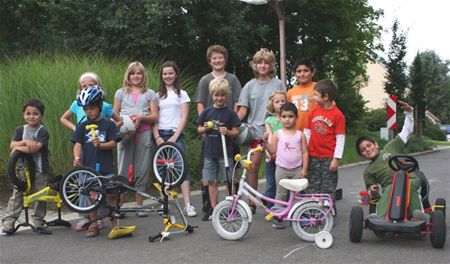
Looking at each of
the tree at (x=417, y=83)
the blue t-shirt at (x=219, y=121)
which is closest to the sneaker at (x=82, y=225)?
the blue t-shirt at (x=219, y=121)

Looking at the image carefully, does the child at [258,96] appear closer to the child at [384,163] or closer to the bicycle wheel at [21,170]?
the child at [384,163]

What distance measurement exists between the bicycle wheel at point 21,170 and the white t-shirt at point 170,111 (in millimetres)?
1599

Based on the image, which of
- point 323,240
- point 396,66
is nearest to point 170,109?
point 323,240

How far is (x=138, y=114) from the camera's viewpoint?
21.1 ft

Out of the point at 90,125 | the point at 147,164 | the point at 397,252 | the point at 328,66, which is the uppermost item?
the point at 328,66

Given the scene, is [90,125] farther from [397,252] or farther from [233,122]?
[397,252]

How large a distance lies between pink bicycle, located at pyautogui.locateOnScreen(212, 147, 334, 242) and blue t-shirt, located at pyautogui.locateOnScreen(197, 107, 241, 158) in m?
0.82

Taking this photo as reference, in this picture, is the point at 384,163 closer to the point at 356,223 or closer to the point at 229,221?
the point at 356,223

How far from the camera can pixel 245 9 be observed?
18.2 m

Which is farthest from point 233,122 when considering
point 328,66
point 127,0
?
point 328,66

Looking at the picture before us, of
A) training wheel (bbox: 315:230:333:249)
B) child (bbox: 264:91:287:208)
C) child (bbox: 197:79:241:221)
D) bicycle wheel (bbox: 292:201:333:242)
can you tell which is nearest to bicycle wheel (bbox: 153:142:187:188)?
child (bbox: 197:79:241:221)

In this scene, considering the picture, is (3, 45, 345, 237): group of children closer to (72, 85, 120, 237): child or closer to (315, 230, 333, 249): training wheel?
(72, 85, 120, 237): child

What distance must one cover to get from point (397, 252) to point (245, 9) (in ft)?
47.1

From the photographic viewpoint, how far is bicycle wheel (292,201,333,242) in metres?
5.18
